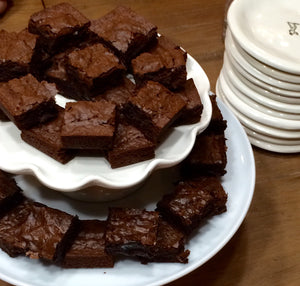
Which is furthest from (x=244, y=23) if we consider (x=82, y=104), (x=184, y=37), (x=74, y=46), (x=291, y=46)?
(x=82, y=104)

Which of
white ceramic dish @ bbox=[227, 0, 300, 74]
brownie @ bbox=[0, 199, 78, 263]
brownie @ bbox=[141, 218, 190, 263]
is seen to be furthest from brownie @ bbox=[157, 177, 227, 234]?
white ceramic dish @ bbox=[227, 0, 300, 74]

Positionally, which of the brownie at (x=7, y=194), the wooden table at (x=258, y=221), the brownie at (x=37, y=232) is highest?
the brownie at (x=7, y=194)

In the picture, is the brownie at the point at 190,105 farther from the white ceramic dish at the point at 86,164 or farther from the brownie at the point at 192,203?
the brownie at the point at 192,203

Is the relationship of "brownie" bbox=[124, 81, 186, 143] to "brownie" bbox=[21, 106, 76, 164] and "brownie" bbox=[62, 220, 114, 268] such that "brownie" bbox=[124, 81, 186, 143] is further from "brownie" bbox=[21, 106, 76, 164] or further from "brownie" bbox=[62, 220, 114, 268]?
"brownie" bbox=[62, 220, 114, 268]


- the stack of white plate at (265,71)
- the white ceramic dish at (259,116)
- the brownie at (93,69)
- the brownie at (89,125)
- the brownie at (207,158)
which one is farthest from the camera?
the white ceramic dish at (259,116)

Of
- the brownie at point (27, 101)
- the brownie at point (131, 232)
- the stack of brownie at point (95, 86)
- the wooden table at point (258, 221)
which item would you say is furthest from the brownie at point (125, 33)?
the wooden table at point (258, 221)

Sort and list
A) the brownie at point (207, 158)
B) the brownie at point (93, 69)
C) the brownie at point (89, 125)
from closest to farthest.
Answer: the brownie at point (89, 125) → the brownie at point (93, 69) → the brownie at point (207, 158)

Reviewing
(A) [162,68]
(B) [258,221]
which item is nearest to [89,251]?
(A) [162,68]
